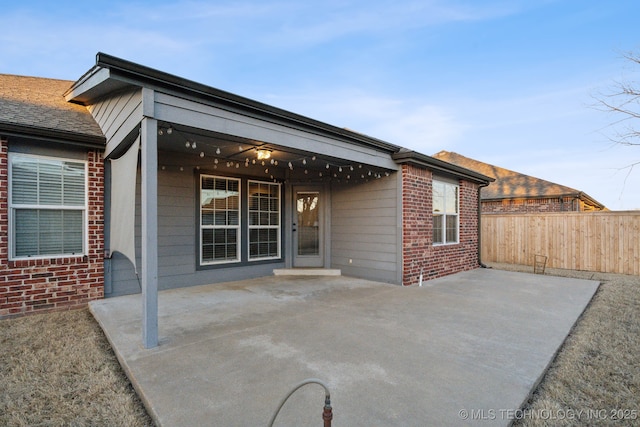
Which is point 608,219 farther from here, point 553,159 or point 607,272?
point 553,159

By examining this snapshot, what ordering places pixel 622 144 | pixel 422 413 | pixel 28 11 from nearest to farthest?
1. pixel 422 413
2. pixel 622 144
3. pixel 28 11

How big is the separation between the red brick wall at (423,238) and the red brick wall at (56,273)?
5400 millimetres

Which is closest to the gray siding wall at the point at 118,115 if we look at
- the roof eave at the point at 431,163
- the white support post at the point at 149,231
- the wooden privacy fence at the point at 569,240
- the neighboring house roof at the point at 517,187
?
the white support post at the point at 149,231

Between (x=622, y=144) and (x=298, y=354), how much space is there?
16.6ft

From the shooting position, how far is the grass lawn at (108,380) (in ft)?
7.02

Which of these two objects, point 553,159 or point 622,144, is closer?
point 622,144

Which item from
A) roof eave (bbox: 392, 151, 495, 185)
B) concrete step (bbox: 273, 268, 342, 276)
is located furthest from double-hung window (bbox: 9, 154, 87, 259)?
roof eave (bbox: 392, 151, 495, 185)

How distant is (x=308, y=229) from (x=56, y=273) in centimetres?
492

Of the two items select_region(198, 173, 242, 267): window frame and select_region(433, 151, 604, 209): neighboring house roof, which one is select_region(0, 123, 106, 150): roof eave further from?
select_region(433, 151, 604, 209): neighboring house roof

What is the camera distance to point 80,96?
4.96 m

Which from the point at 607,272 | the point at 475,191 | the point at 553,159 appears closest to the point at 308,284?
the point at 475,191

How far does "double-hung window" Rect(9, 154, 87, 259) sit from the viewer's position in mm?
4383

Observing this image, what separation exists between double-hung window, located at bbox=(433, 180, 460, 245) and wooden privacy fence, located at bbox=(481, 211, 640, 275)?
3.34 metres

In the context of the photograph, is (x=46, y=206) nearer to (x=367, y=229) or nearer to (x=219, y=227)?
(x=219, y=227)
